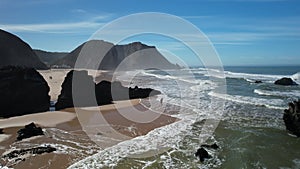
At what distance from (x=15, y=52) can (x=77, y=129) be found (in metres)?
70.0

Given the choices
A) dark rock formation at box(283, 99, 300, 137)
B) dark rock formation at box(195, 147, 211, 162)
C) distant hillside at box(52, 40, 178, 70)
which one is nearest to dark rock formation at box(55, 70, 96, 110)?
dark rock formation at box(195, 147, 211, 162)

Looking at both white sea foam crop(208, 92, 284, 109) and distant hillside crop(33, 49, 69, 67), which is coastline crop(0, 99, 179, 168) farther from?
distant hillside crop(33, 49, 69, 67)

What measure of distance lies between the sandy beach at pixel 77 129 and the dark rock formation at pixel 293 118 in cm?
707

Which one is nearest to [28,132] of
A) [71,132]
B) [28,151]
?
[71,132]

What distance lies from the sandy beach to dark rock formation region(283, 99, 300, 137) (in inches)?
278

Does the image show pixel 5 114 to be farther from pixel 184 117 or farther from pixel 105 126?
pixel 184 117

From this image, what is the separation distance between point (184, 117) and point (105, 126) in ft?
19.8

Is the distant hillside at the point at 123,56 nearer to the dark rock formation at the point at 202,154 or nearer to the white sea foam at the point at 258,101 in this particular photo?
the white sea foam at the point at 258,101

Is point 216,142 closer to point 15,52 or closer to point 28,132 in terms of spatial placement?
point 28,132

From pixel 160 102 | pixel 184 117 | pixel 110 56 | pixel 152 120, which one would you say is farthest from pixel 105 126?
pixel 110 56

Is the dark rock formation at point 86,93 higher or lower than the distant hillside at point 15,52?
lower

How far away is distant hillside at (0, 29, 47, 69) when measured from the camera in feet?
232

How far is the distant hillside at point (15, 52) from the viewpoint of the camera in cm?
7069

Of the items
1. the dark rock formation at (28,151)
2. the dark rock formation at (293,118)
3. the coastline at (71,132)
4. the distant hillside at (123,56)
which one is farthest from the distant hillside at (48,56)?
the dark rock formation at (293,118)
